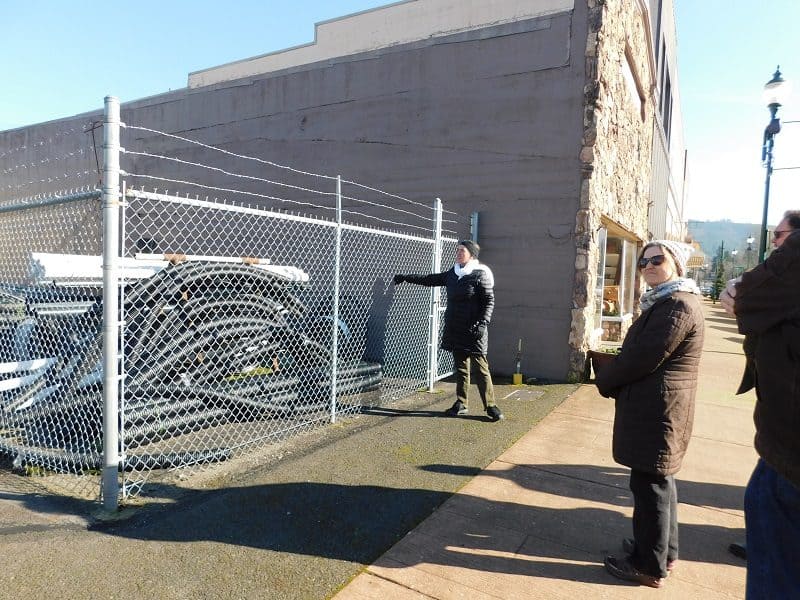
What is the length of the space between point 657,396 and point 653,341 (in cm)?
28

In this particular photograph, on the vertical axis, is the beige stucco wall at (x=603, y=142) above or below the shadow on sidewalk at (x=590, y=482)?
above

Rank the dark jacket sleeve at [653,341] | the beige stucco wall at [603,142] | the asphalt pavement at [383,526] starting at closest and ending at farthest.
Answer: the dark jacket sleeve at [653,341] < the asphalt pavement at [383,526] < the beige stucco wall at [603,142]

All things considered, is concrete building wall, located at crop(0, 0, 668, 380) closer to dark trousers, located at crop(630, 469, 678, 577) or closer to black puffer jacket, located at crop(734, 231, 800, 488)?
dark trousers, located at crop(630, 469, 678, 577)

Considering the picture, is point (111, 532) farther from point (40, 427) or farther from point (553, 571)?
point (553, 571)

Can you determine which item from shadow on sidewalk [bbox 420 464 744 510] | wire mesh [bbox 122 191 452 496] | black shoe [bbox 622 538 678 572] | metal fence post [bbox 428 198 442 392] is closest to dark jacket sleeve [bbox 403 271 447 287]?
metal fence post [bbox 428 198 442 392]

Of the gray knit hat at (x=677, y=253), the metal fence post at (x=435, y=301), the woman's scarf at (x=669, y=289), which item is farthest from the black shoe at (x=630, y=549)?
the metal fence post at (x=435, y=301)

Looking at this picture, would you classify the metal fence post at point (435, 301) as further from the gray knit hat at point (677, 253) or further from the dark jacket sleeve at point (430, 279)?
the gray knit hat at point (677, 253)

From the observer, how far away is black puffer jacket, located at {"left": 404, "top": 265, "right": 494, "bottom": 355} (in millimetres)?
5195

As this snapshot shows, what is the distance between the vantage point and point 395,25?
1781 centimetres

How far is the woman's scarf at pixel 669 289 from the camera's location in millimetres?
2525

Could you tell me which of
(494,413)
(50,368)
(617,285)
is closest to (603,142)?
(494,413)

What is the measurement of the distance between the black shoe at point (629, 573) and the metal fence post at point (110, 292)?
2870mm

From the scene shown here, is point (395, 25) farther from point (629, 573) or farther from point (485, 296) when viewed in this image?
point (629, 573)

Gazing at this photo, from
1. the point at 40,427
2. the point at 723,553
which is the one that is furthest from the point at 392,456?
the point at 40,427
